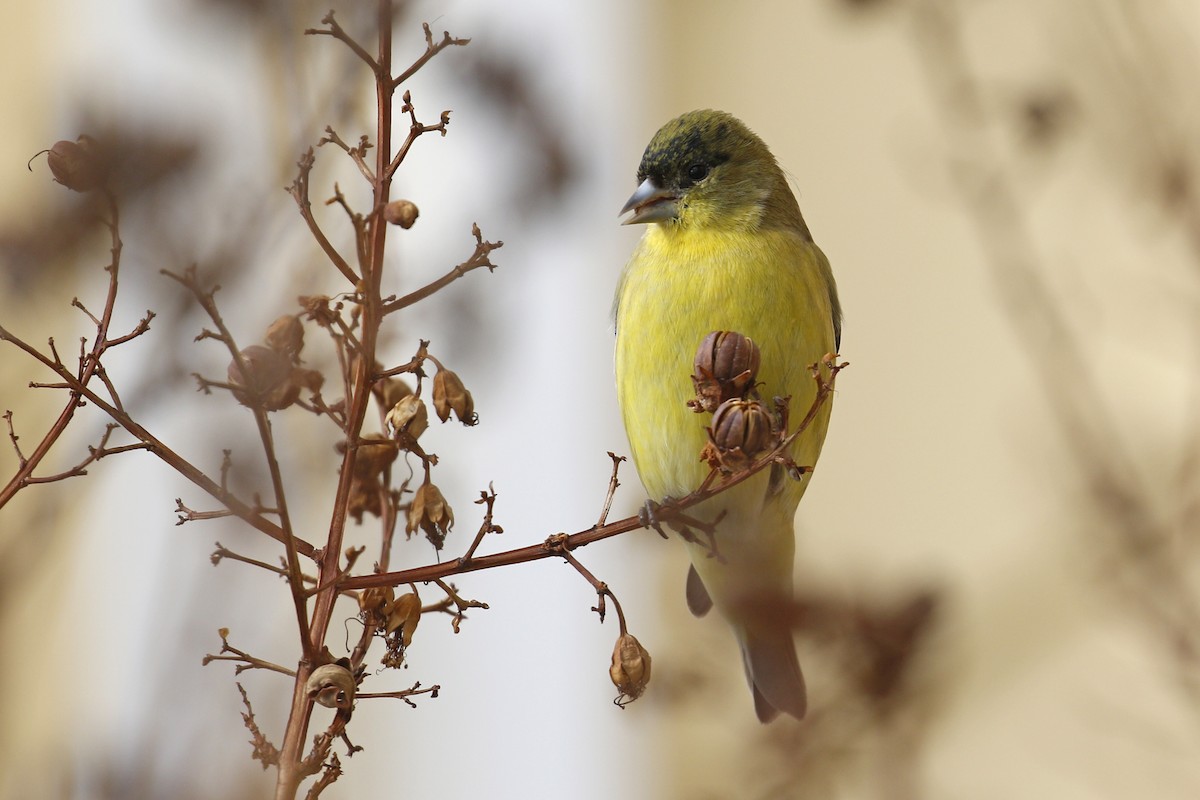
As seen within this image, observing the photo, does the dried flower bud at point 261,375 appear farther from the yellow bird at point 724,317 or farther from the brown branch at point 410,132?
the yellow bird at point 724,317

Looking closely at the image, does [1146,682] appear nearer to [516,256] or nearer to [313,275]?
[516,256]

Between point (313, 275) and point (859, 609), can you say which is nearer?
point (859, 609)

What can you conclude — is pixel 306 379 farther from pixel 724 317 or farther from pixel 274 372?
pixel 724 317

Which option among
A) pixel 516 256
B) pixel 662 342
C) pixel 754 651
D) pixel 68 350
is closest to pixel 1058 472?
pixel 754 651

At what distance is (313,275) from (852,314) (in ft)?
12.4

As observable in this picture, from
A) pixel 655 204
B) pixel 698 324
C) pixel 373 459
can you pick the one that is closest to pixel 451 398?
pixel 373 459

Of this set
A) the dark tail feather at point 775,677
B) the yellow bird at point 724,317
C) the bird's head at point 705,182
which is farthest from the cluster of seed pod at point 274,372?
the dark tail feather at point 775,677

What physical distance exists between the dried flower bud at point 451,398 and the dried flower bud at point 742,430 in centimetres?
20

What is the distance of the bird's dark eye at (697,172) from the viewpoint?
6.49 feet

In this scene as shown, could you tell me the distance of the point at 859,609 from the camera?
1.07 m

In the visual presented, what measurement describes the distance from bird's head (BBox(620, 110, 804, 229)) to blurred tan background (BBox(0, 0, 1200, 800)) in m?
0.11

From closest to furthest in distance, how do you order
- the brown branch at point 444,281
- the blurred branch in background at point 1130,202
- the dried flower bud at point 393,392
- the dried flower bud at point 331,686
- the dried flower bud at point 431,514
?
the dried flower bud at point 331,686
the brown branch at point 444,281
the dried flower bud at point 431,514
the dried flower bud at point 393,392
the blurred branch in background at point 1130,202

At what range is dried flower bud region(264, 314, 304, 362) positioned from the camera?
3.04 feet

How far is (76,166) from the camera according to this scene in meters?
0.87
